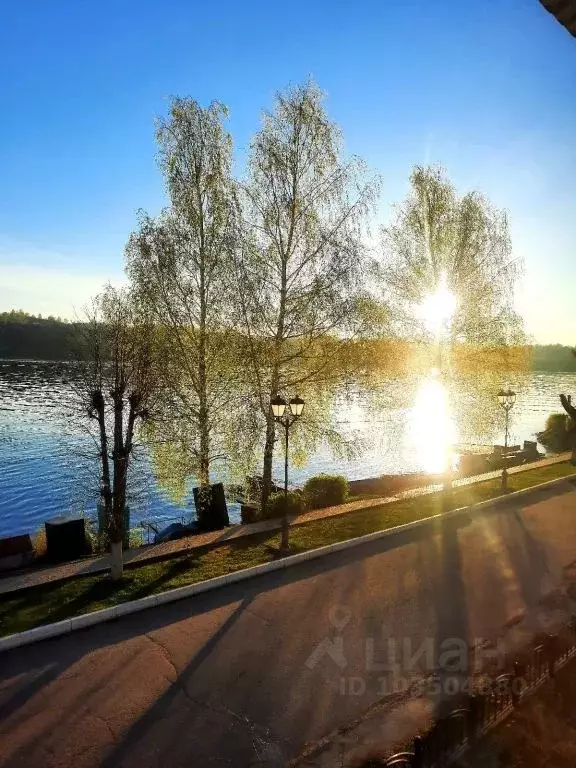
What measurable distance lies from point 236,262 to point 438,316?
7.91 meters

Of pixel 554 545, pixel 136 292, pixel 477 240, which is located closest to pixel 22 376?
pixel 136 292

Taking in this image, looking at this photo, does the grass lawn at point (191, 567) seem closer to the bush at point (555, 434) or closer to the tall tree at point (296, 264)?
the tall tree at point (296, 264)

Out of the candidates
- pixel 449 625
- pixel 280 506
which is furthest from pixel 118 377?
pixel 449 625

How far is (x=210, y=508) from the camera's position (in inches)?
659

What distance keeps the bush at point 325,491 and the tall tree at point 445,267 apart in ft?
19.9

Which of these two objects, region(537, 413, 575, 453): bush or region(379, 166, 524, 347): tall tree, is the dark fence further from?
region(537, 413, 575, 453): bush

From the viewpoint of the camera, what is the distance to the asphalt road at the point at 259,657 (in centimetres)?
602

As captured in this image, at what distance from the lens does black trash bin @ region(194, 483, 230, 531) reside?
16719 mm

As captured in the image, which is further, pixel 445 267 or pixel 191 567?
pixel 445 267

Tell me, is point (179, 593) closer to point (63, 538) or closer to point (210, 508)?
point (63, 538)

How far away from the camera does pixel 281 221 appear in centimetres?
1720

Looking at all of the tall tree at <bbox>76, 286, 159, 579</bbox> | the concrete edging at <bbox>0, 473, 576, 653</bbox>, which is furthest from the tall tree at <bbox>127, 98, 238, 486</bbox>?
the concrete edging at <bbox>0, 473, 576, 653</bbox>

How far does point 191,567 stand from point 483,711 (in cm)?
702

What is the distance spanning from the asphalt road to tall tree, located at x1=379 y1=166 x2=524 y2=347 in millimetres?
9659
